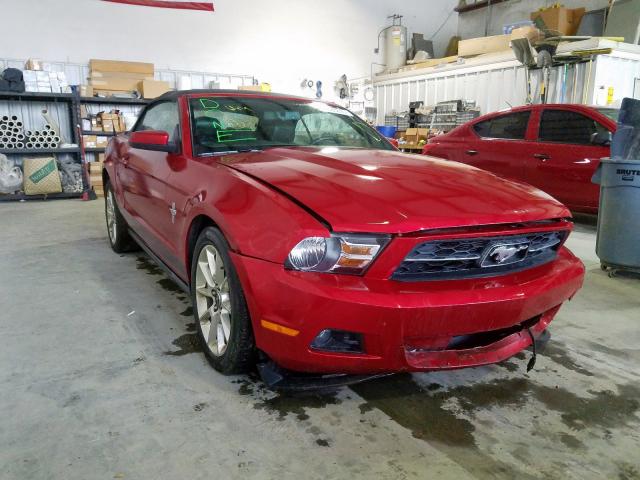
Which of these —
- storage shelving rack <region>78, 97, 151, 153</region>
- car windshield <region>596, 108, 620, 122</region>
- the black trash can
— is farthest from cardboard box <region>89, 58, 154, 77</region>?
the black trash can

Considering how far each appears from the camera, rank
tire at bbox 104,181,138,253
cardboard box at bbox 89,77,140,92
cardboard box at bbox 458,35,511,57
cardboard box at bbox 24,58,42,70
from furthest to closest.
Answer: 1. cardboard box at bbox 458,35,511,57
2. cardboard box at bbox 89,77,140,92
3. cardboard box at bbox 24,58,42,70
4. tire at bbox 104,181,138,253

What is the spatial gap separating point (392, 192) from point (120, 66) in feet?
26.5

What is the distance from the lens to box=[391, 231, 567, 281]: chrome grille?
1596 mm

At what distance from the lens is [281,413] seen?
5.79 feet

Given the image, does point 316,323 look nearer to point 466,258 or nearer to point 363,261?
point 363,261

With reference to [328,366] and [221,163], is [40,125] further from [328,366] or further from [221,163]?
[328,366]

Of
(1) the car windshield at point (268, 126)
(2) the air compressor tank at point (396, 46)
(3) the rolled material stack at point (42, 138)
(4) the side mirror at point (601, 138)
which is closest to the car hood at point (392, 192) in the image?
(1) the car windshield at point (268, 126)

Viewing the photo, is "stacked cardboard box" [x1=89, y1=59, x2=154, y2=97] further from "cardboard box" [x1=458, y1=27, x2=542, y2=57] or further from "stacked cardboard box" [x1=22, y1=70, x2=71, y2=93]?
"cardboard box" [x1=458, y1=27, x2=542, y2=57]

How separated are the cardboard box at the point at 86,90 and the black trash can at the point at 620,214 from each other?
7603 millimetres

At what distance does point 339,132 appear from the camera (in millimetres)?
2877

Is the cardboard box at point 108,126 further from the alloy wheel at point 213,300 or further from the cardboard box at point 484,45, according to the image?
the alloy wheel at point 213,300

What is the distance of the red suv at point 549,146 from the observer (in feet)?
16.6

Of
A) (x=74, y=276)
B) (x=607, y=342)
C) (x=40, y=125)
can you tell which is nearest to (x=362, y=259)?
(x=607, y=342)

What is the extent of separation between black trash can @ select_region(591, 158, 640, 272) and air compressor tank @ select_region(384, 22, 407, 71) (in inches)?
336
